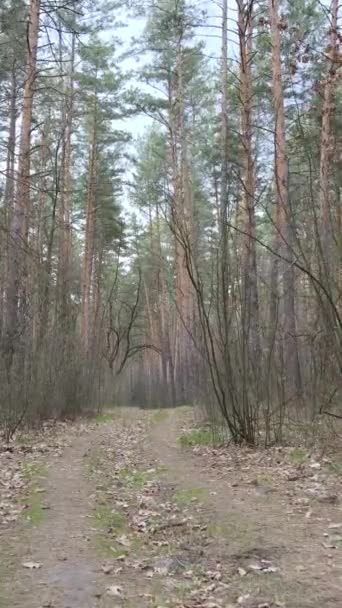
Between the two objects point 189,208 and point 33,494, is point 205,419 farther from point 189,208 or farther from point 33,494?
point 189,208

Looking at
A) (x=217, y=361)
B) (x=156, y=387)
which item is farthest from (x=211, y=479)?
(x=156, y=387)

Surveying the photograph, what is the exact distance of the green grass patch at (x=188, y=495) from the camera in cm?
595

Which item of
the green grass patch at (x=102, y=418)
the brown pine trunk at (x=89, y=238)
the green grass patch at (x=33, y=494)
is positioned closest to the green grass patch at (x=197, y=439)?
the green grass patch at (x=33, y=494)

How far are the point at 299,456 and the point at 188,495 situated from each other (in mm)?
2028

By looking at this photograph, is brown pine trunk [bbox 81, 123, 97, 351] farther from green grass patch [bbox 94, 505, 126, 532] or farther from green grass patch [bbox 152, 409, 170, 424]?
green grass patch [bbox 94, 505, 126, 532]

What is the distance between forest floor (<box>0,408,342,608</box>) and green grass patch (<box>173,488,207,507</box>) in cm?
2

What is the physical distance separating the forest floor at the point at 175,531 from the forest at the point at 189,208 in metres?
1.21

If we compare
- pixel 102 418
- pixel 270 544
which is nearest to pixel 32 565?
pixel 270 544

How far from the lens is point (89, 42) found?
73.9 feet

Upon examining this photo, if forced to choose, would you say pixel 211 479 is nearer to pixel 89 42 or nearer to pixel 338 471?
pixel 338 471

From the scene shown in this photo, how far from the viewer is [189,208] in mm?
23250

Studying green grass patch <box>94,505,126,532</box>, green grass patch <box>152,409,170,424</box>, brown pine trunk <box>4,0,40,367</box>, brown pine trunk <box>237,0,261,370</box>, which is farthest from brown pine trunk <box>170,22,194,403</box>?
green grass patch <box>94,505,126,532</box>

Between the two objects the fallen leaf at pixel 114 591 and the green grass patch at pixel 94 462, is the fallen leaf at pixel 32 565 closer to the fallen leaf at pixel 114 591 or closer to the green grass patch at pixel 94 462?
the fallen leaf at pixel 114 591

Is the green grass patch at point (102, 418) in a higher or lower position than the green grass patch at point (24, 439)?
higher
